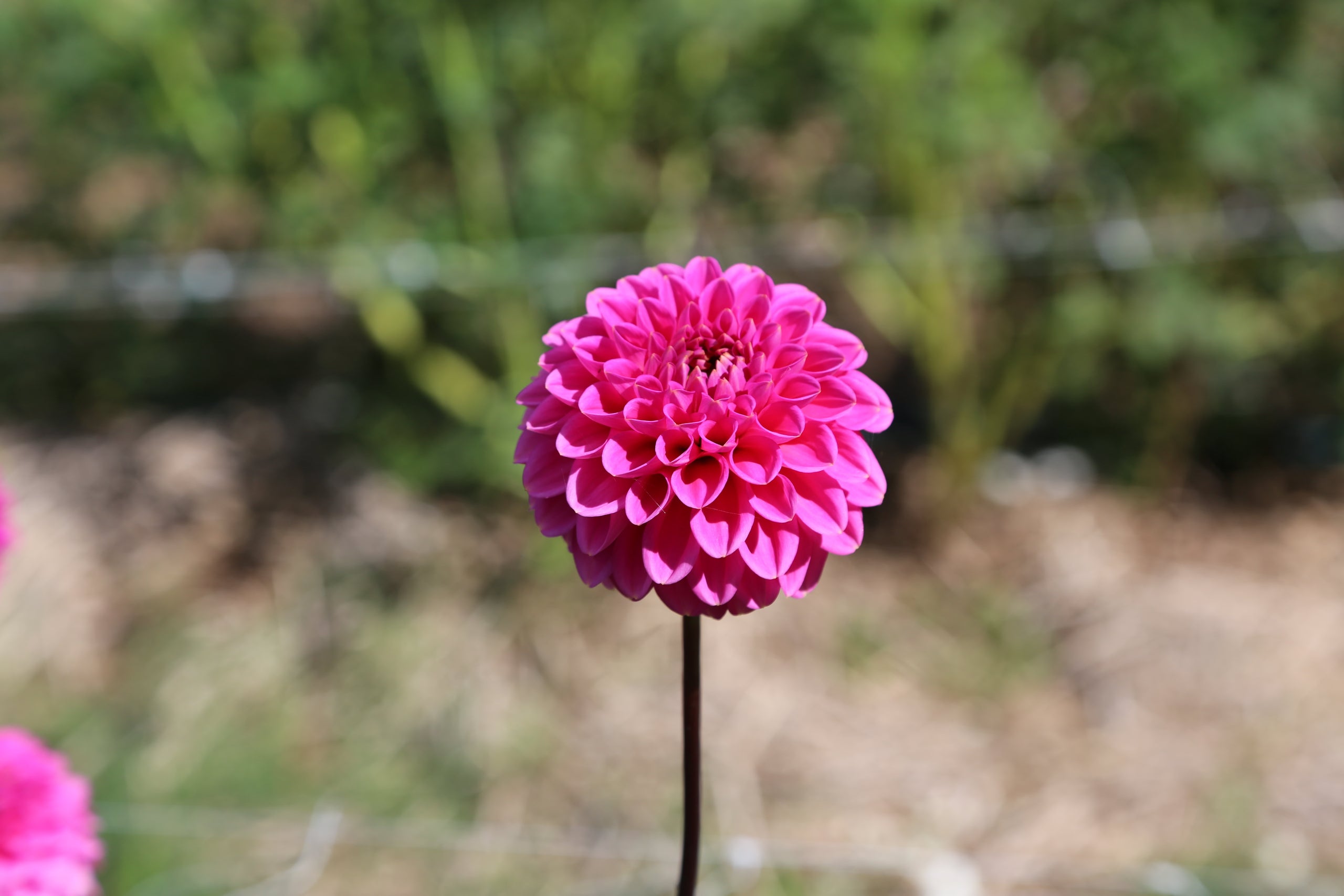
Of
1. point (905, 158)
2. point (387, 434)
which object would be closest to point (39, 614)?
point (387, 434)

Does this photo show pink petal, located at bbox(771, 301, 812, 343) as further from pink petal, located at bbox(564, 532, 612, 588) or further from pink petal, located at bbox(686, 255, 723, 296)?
pink petal, located at bbox(564, 532, 612, 588)

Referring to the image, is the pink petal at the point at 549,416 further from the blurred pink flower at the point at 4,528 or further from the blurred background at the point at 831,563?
the blurred background at the point at 831,563

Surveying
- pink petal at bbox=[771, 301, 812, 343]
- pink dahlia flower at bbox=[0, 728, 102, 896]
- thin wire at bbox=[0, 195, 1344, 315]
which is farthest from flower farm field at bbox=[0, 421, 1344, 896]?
pink petal at bbox=[771, 301, 812, 343]

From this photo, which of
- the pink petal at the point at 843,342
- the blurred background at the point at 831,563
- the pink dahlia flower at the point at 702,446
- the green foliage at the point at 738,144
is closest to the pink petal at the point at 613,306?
the pink dahlia flower at the point at 702,446

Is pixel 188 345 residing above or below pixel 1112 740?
above

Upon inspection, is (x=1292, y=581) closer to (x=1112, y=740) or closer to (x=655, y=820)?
(x=1112, y=740)

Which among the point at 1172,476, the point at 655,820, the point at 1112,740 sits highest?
the point at 1172,476
